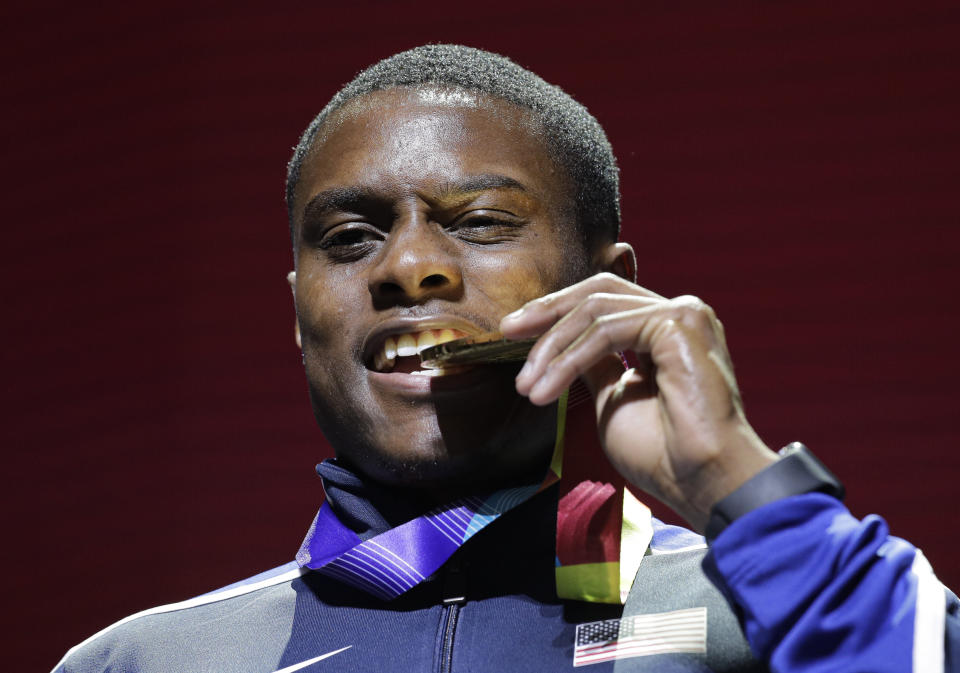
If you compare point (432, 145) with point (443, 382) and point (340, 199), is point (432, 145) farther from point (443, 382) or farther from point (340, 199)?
point (443, 382)

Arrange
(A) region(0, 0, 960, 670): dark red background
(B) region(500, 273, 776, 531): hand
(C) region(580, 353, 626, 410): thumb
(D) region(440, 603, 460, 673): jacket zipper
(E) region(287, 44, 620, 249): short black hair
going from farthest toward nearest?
(A) region(0, 0, 960, 670): dark red background, (E) region(287, 44, 620, 249): short black hair, (D) region(440, 603, 460, 673): jacket zipper, (C) region(580, 353, 626, 410): thumb, (B) region(500, 273, 776, 531): hand

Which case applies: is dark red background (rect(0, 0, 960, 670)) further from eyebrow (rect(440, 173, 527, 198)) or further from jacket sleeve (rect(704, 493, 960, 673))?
jacket sleeve (rect(704, 493, 960, 673))

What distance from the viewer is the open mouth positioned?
5.36ft

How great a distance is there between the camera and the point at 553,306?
1.37 metres

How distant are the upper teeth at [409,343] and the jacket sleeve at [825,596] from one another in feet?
1.80

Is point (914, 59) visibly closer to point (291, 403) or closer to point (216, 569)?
point (291, 403)

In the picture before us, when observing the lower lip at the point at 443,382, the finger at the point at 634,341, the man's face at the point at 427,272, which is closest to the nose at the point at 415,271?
the man's face at the point at 427,272

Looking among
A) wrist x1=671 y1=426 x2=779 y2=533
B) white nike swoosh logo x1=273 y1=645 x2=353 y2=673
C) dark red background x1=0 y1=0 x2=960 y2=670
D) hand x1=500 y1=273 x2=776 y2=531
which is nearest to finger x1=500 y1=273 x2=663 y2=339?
hand x1=500 y1=273 x2=776 y2=531

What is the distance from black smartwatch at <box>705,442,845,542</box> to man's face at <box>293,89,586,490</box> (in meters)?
0.47

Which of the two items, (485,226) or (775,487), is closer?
(775,487)

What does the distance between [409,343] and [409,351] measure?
0.05 feet

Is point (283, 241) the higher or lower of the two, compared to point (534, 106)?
lower

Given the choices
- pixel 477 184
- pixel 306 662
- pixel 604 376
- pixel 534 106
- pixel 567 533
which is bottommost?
pixel 306 662

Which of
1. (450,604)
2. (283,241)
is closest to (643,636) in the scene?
(450,604)
